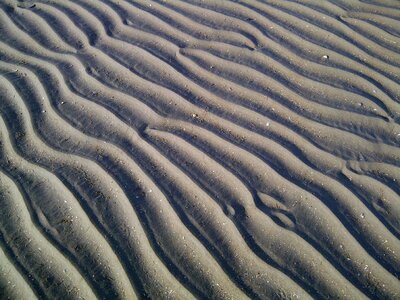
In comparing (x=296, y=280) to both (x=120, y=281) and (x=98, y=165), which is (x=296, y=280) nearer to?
(x=120, y=281)

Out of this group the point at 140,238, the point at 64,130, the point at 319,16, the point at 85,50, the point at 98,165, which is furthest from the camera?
the point at 319,16

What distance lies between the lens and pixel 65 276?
6.04 feet

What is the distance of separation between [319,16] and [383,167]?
156 centimetres

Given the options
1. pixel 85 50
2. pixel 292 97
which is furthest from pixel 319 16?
pixel 85 50

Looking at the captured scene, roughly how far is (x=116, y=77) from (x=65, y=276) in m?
1.51

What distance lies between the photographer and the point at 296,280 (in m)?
1.88

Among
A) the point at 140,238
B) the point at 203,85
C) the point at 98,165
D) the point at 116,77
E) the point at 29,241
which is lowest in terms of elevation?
the point at 29,241

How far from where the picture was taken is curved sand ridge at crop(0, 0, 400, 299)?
189 centimetres

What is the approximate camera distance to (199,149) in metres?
2.34

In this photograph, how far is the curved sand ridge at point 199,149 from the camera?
189 centimetres

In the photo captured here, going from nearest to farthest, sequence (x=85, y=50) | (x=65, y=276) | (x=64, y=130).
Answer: (x=65, y=276), (x=64, y=130), (x=85, y=50)

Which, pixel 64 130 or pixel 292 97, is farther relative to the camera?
pixel 292 97

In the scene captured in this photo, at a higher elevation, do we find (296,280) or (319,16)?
(319,16)

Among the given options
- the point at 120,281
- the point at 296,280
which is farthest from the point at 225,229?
the point at 120,281
